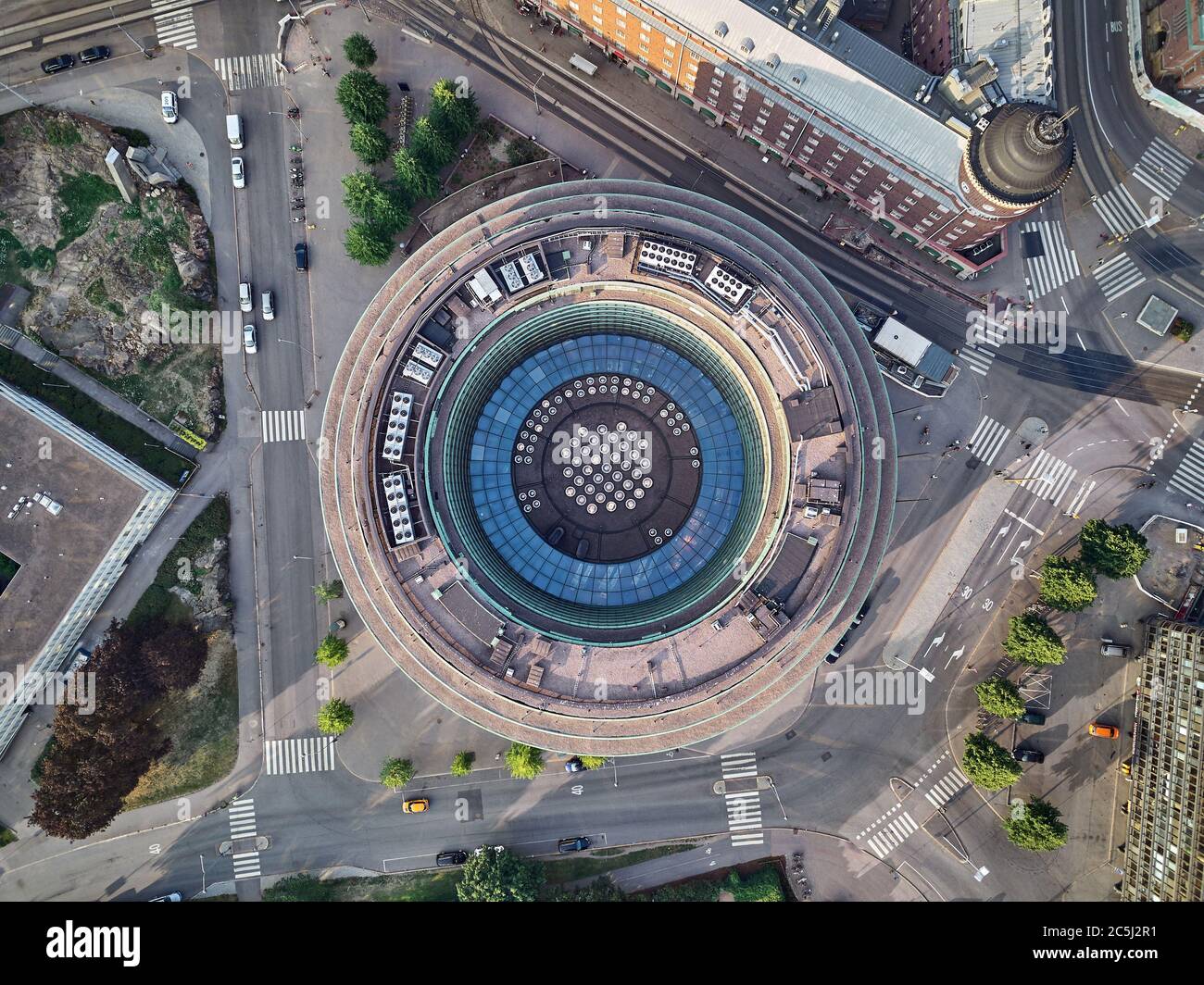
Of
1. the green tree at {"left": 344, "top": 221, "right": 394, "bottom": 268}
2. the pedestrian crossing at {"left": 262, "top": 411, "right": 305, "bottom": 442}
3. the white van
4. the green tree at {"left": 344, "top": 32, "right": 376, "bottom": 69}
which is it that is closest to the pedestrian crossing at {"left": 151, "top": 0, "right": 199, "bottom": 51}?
the white van

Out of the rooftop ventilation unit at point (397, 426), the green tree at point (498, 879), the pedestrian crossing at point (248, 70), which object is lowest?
the green tree at point (498, 879)

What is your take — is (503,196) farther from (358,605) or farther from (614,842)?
(614,842)

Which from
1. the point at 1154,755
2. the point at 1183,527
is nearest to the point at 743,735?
the point at 1154,755

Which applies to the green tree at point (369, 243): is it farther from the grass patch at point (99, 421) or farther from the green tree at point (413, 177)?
the grass patch at point (99, 421)

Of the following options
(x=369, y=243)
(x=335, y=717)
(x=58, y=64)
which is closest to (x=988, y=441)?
(x=369, y=243)

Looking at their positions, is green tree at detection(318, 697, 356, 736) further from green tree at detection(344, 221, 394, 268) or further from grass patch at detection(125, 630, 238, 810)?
green tree at detection(344, 221, 394, 268)

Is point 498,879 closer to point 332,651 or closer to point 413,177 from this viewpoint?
point 332,651

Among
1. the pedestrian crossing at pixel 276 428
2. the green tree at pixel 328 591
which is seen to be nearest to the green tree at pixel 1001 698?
the green tree at pixel 328 591
